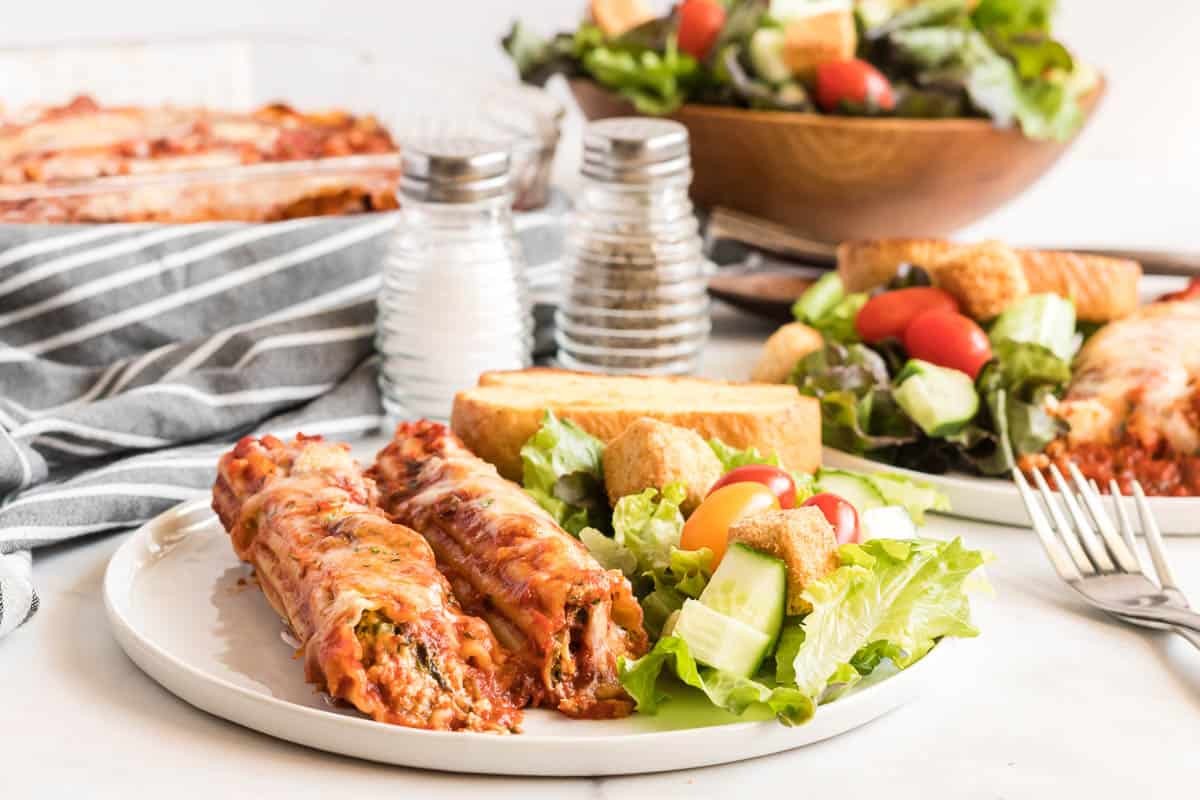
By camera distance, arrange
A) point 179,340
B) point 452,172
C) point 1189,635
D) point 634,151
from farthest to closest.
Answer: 1. point 179,340
2. point 634,151
3. point 452,172
4. point 1189,635

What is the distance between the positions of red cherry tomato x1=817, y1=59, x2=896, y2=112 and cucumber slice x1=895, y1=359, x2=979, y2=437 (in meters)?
1.36

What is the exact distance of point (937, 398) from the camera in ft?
10.5

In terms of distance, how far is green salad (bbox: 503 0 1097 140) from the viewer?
14.6 feet

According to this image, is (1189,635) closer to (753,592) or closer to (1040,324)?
(753,592)

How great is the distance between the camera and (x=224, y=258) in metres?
3.64

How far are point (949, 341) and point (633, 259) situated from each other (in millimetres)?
706

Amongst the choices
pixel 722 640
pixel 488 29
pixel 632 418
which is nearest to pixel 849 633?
pixel 722 640

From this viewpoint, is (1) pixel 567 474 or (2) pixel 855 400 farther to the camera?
(2) pixel 855 400

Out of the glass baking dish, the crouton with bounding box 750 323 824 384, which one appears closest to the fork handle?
the crouton with bounding box 750 323 824 384

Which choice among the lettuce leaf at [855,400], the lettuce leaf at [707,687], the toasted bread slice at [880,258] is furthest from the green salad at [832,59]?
the lettuce leaf at [707,687]

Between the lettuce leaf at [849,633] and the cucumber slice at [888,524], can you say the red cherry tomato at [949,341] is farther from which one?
the lettuce leaf at [849,633]

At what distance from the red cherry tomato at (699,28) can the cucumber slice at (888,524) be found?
2.28 m

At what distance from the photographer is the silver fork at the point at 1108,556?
259 cm

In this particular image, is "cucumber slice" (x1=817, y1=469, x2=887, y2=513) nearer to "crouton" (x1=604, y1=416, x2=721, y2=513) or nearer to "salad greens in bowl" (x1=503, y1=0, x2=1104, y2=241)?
"crouton" (x1=604, y1=416, x2=721, y2=513)
